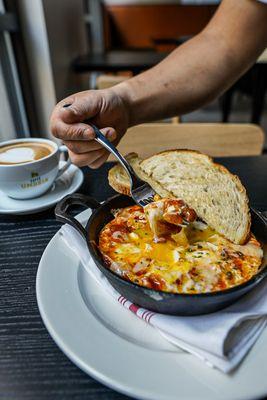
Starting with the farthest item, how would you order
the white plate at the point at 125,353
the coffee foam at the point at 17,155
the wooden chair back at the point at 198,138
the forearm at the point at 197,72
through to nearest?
the wooden chair back at the point at 198,138 → the forearm at the point at 197,72 → the coffee foam at the point at 17,155 → the white plate at the point at 125,353

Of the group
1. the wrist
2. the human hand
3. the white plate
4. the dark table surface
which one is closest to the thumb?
the human hand

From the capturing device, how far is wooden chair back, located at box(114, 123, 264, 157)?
52.4 inches

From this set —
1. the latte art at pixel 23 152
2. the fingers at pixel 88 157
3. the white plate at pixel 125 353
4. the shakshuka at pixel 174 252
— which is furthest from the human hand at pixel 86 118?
the white plate at pixel 125 353

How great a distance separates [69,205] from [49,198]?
0.74 feet

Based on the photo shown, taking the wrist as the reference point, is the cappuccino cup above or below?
below

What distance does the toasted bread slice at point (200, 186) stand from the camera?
0.72 m

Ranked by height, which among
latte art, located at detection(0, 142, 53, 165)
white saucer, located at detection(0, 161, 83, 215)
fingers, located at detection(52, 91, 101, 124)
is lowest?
white saucer, located at detection(0, 161, 83, 215)

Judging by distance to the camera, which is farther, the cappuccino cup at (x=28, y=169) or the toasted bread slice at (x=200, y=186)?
the cappuccino cup at (x=28, y=169)

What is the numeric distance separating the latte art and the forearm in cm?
28

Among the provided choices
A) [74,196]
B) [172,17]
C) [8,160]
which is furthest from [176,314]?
[172,17]

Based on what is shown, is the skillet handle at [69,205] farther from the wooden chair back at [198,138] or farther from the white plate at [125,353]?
the wooden chair back at [198,138]

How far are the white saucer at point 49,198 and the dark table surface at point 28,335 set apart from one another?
23 mm

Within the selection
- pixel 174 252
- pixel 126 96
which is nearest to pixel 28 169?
pixel 126 96

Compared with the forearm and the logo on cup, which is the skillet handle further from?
the forearm
